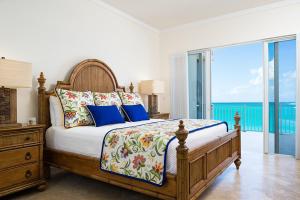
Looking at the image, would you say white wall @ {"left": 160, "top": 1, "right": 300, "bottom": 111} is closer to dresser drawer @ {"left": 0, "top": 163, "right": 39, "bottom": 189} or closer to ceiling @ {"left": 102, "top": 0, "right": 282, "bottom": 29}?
ceiling @ {"left": 102, "top": 0, "right": 282, "bottom": 29}

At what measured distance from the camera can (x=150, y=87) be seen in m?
4.66

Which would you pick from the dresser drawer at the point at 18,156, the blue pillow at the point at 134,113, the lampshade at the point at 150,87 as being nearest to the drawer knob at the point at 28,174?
the dresser drawer at the point at 18,156

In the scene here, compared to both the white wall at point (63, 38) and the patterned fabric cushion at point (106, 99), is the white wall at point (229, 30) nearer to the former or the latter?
the white wall at point (63, 38)

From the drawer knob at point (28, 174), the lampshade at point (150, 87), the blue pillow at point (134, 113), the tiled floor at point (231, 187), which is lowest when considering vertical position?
the tiled floor at point (231, 187)

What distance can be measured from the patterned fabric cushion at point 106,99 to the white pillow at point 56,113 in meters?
0.54

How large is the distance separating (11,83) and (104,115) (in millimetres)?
1135

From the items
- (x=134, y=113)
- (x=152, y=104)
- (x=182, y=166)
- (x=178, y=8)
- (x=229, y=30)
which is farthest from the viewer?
(x=152, y=104)

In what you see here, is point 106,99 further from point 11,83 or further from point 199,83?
point 199,83

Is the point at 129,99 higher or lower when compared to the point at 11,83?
lower

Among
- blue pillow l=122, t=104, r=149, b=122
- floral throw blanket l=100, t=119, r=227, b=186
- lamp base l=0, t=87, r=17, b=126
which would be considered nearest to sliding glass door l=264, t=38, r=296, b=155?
blue pillow l=122, t=104, r=149, b=122

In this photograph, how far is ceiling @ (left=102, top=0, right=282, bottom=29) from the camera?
12.8ft

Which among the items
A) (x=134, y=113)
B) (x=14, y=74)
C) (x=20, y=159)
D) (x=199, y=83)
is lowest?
(x=20, y=159)

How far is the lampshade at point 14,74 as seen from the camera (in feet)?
7.54

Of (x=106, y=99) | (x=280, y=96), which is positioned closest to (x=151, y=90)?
(x=106, y=99)
